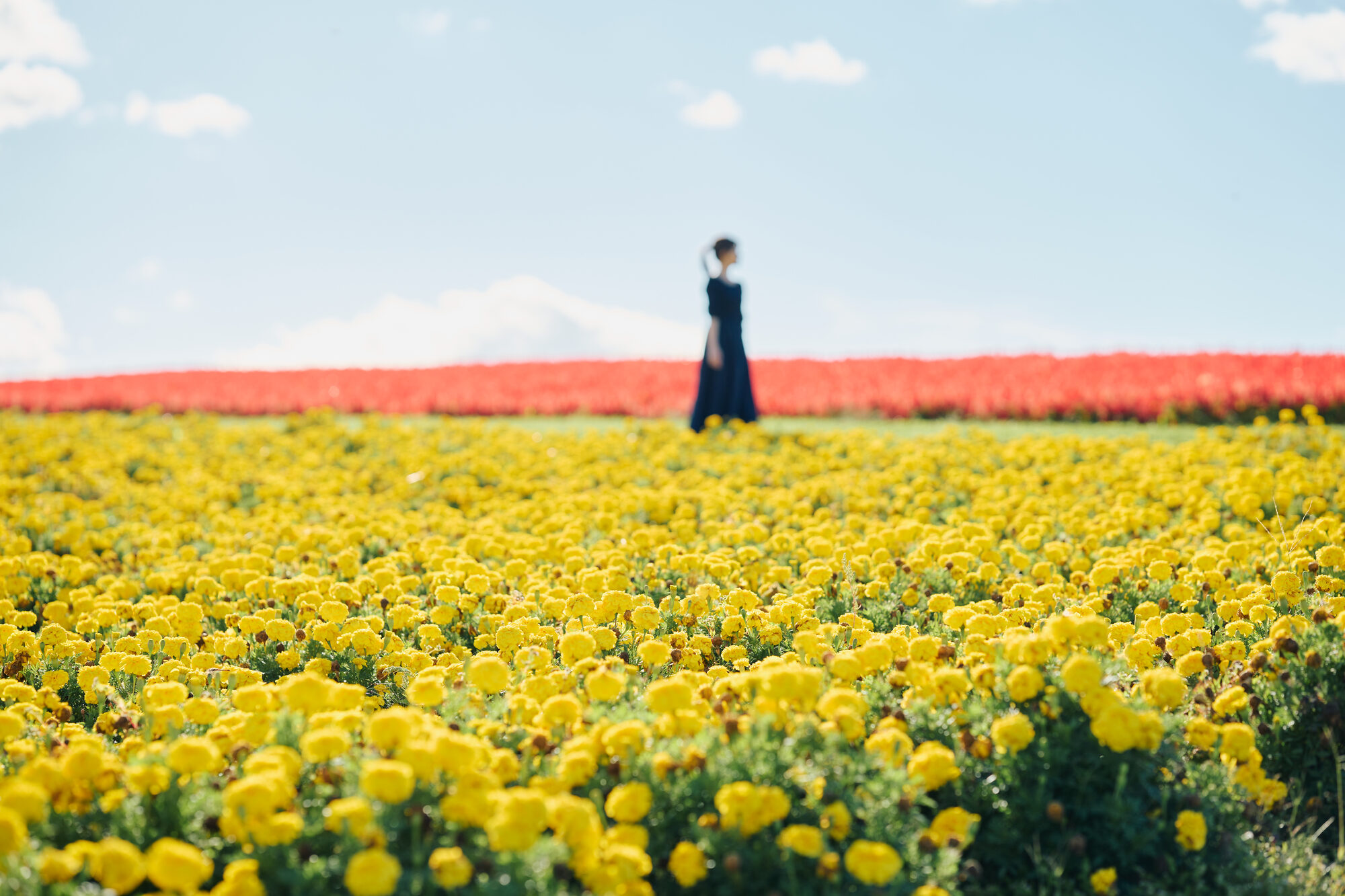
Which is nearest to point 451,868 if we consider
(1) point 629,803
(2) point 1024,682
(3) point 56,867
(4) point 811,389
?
(1) point 629,803

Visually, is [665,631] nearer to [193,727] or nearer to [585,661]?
[585,661]

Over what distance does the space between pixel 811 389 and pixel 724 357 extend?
16.3ft

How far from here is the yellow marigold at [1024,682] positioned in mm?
2420

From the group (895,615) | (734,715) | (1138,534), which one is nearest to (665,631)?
(895,615)

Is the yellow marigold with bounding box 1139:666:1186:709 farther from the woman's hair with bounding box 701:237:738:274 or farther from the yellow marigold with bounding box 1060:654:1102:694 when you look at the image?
the woman's hair with bounding box 701:237:738:274

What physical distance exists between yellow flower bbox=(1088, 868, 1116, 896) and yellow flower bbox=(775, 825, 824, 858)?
81cm

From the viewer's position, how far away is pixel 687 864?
2.00 metres

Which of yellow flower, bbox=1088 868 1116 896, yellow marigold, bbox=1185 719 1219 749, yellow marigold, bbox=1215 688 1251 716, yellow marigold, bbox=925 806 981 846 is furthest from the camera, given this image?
yellow marigold, bbox=1215 688 1251 716

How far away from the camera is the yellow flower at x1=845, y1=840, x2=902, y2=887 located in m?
1.93

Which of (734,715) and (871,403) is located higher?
(871,403)

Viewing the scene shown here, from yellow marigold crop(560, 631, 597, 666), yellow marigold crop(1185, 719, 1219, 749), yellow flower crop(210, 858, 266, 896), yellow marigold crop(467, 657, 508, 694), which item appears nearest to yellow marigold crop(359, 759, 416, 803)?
yellow flower crop(210, 858, 266, 896)

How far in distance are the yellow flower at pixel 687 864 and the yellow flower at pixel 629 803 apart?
0.11 m

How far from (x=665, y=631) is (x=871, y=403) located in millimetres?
11622

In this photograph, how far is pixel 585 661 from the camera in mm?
2867
